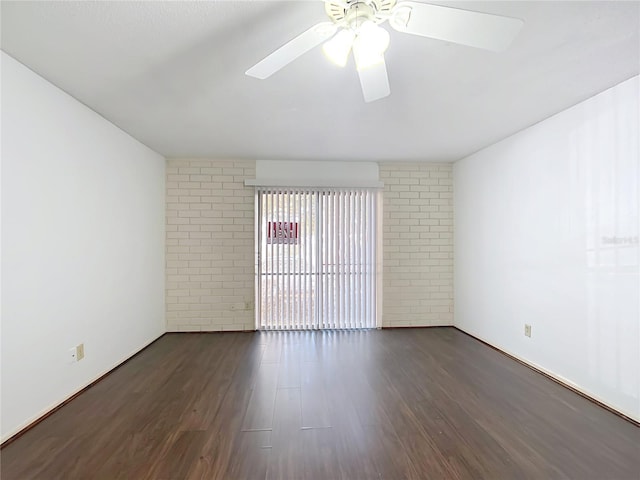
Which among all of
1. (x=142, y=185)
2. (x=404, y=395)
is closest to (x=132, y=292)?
(x=142, y=185)

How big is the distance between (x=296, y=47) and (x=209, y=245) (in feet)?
10.9

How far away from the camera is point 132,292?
134 inches

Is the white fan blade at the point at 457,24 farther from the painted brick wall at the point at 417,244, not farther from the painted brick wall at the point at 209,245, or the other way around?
the painted brick wall at the point at 209,245

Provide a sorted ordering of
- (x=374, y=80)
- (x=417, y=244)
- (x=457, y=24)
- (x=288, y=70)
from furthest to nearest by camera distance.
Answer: (x=417, y=244), (x=288, y=70), (x=374, y=80), (x=457, y=24)

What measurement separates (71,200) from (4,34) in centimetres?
116

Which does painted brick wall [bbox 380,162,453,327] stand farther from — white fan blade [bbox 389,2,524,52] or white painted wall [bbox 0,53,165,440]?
white painted wall [bbox 0,53,165,440]

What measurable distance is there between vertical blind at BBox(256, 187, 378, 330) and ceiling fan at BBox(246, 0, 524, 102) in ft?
9.32

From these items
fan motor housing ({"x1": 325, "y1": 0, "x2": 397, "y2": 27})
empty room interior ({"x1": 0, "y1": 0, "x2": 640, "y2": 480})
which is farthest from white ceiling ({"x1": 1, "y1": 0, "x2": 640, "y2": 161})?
fan motor housing ({"x1": 325, "y1": 0, "x2": 397, "y2": 27})

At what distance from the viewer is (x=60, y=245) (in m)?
2.36

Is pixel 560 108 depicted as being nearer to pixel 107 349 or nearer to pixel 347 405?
pixel 347 405

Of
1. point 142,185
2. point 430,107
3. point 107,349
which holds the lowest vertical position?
point 107,349

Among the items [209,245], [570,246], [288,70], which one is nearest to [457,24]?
[288,70]

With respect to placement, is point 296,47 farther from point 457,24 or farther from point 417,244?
point 417,244

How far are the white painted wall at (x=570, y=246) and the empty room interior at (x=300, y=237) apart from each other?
0.02 m
